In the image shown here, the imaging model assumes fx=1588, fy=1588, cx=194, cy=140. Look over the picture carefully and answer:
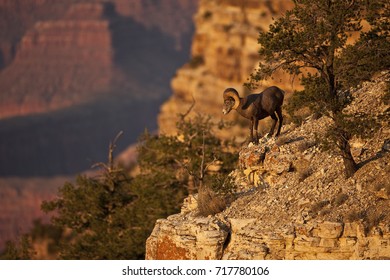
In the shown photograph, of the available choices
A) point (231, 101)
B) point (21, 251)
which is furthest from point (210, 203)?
point (21, 251)

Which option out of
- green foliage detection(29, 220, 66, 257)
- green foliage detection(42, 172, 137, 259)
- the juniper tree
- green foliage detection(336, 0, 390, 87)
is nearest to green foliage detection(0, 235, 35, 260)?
green foliage detection(42, 172, 137, 259)

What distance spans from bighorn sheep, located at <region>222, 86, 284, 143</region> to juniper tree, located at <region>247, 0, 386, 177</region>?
1961 millimetres

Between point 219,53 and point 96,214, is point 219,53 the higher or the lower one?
the higher one

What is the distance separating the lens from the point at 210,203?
134 ft

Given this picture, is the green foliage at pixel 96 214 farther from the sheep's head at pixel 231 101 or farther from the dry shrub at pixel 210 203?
the dry shrub at pixel 210 203

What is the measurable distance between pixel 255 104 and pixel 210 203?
150 inches

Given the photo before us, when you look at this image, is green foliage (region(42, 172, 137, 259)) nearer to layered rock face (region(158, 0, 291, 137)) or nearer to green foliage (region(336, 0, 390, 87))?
green foliage (region(336, 0, 390, 87))

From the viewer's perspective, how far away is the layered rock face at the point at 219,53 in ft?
429

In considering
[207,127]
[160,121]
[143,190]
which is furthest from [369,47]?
[160,121]

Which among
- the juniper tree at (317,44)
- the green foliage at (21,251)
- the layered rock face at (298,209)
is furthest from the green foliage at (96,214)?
the juniper tree at (317,44)

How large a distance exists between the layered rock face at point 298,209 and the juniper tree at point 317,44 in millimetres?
832

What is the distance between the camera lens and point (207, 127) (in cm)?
6494

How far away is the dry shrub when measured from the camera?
40844 millimetres

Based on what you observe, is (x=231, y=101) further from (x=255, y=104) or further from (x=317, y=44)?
(x=317, y=44)
